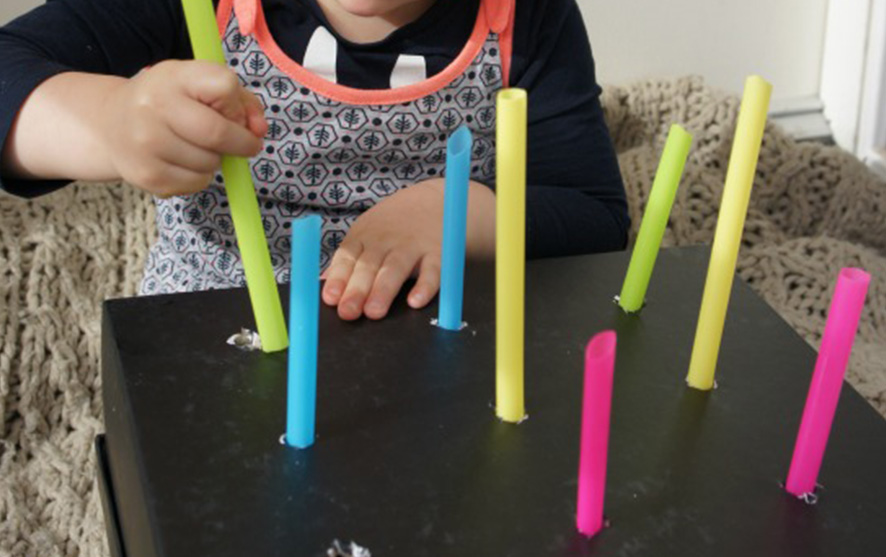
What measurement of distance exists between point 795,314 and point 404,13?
0.40m

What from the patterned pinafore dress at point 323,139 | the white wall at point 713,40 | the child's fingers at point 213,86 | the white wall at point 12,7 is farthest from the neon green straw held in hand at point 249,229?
the white wall at point 713,40

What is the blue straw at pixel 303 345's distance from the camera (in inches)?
16.5

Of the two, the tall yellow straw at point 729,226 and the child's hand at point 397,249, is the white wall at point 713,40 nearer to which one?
the child's hand at point 397,249

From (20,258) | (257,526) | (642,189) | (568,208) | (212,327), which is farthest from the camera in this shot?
(642,189)

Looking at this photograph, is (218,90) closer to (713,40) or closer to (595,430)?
(595,430)

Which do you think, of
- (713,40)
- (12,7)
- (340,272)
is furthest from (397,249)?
(713,40)

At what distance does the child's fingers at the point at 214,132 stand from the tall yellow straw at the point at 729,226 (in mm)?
192

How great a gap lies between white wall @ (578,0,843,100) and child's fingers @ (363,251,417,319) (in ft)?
2.35

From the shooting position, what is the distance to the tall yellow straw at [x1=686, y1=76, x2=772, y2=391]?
448 mm

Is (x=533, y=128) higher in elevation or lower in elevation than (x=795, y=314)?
higher

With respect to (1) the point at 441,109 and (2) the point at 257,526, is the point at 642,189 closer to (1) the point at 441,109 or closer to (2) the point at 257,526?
(1) the point at 441,109

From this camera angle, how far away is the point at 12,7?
3.51ft

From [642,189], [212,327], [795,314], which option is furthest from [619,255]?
[642,189]

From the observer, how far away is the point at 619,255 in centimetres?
61
